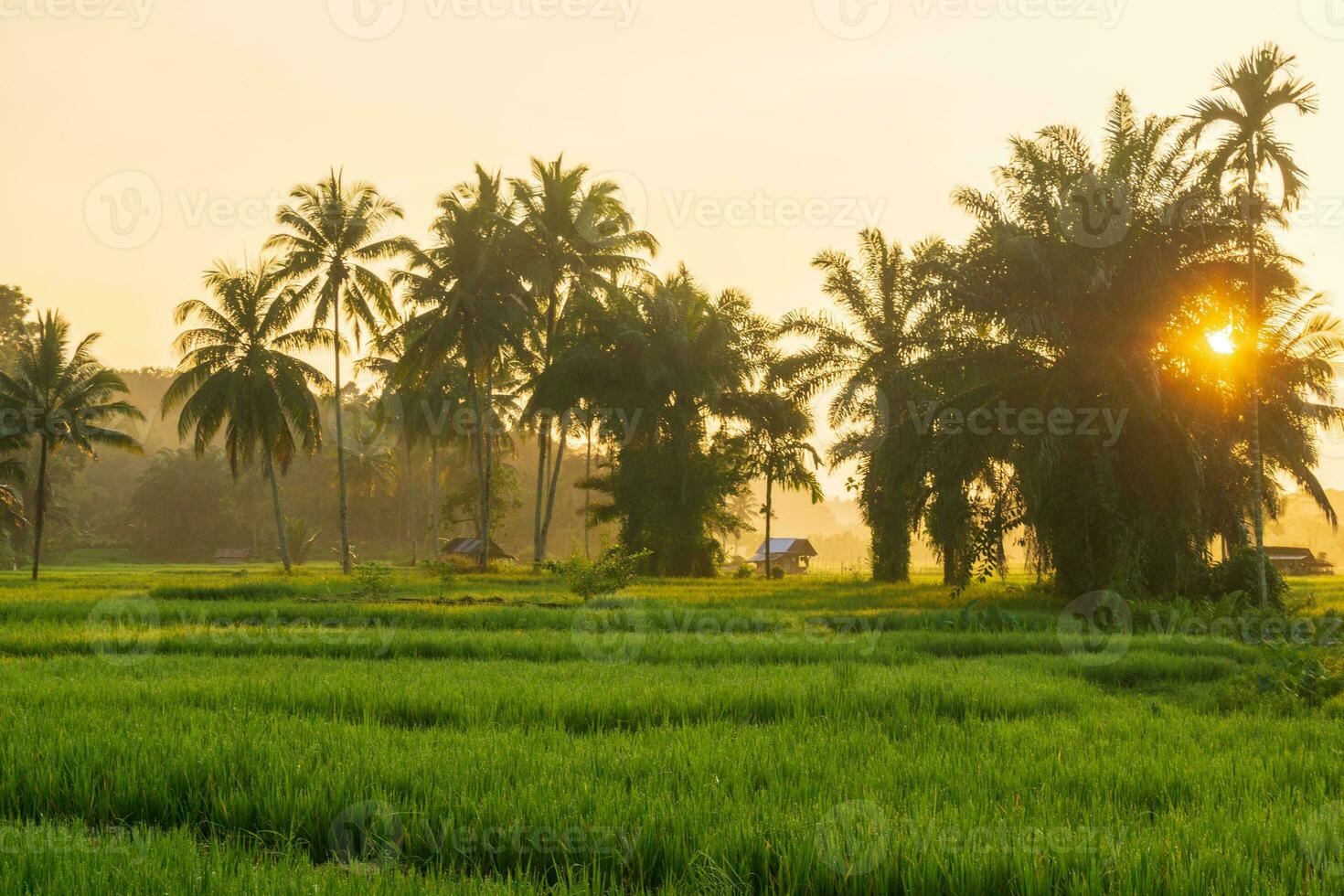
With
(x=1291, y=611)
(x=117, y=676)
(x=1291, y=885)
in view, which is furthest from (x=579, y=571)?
(x=1291, y=885)

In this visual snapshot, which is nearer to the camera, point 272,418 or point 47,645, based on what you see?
point 47,645

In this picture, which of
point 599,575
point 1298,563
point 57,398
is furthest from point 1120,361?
point 1298,563

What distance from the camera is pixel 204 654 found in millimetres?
12531

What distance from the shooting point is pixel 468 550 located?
6000 centimetres

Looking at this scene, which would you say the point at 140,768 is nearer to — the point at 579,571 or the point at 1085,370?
the point at 579,571

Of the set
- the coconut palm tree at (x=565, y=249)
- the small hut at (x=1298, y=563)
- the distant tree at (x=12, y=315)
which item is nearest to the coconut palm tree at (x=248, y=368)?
the coconut palm tree at (x=565, y=249)

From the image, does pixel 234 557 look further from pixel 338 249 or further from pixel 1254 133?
pixel 1254 133

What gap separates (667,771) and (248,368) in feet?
110

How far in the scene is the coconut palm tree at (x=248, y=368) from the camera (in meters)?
34.7

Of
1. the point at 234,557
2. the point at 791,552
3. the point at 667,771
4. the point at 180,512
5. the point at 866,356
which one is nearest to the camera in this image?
the point at 667,771

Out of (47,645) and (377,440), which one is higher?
(377,440)

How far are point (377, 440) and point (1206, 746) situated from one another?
70.6m

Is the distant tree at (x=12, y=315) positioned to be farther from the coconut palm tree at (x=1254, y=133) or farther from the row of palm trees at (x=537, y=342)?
the coconut palm tree at (x=1254, y=133)

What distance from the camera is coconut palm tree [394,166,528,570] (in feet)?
119
